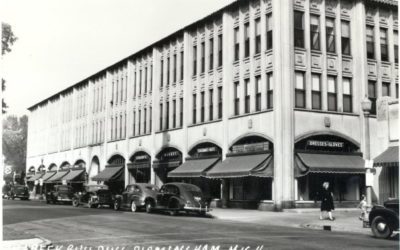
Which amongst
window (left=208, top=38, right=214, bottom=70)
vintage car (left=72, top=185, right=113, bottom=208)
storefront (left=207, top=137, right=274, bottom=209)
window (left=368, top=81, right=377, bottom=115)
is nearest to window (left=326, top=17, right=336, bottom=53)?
window (left=368, top=81, right=377, bottom=115)

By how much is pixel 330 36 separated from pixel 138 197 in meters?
15.8

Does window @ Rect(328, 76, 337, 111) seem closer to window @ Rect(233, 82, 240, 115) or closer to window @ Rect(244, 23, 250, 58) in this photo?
window @ Rect(244, 23, 250, 58)

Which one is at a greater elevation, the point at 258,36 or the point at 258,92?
the point at 258,36

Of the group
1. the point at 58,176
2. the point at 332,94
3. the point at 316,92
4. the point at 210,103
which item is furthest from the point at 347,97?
the point at 58,176

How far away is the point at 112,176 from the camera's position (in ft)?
164

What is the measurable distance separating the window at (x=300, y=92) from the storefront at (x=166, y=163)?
487 inches

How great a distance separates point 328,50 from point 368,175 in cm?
1482

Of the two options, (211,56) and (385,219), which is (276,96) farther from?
(385,219)

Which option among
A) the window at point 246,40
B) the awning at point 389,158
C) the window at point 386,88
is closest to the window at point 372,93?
the window at point 386,88

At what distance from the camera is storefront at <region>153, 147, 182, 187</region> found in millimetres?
41531

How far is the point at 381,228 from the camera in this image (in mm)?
16016

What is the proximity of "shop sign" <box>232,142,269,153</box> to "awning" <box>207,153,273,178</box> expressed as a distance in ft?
1.53

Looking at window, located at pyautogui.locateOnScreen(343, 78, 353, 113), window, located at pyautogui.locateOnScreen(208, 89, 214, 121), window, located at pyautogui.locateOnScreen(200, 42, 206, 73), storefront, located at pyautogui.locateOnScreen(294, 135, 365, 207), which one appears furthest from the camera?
window, located at pyautogui.locateOnScreen(200, 42, 206, 73)

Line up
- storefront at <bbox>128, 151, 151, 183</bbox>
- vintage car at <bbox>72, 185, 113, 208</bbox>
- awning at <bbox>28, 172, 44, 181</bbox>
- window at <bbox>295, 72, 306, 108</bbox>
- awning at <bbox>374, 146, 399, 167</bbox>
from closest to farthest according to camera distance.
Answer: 1. awning at <bbox>374, 146, 399, 167</bbox>
2. window at <bbox>295, 72, 306, 108</bbox>
3. vintage car at <bbox>72, 185, 113, 208</bbox>
4. storefront at <bbox>128, 151, 151, 183</bbox>
5. awning at <bbox>28, 172, 44, 181</bbox>
